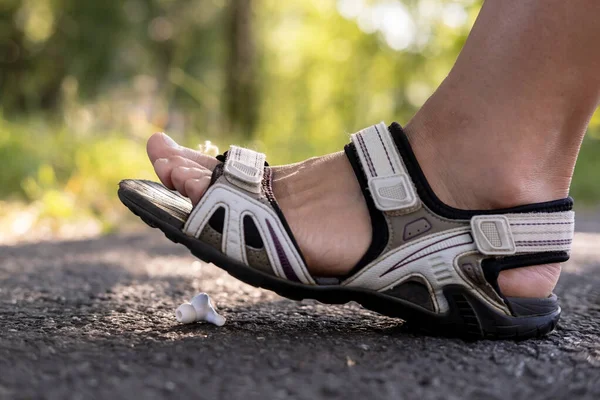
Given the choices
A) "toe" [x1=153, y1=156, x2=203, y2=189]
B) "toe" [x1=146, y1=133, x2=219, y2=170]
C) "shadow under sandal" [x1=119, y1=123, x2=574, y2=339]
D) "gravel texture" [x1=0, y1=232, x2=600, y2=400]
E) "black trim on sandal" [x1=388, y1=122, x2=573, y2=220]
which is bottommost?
"gravel texture" [x1=0, y1=232, x2=600, y2=400]

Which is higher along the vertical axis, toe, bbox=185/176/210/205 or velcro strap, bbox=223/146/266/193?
velcro strap, bbox=223/146/266/193

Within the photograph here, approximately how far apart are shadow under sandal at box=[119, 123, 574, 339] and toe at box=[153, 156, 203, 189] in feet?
0.22

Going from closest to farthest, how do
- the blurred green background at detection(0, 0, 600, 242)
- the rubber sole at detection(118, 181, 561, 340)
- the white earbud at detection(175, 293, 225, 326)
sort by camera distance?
1. the rubber sole at detection(118, 181, 561, 340)
2. the white earbud at detection(175, 293, 225, 326)
3. the blurred green background at detection(0, 0, 600, 242)

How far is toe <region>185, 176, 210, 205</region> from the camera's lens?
1171mm

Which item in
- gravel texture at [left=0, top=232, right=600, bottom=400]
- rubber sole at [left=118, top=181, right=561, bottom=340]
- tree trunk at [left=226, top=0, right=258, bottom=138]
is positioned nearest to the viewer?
gravel texture at [left=0, top=232, right=600, bottom=400]

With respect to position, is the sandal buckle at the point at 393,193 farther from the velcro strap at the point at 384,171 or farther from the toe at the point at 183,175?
the toe at the point at 183,175

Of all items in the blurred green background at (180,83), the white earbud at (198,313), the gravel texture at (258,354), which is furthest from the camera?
the blurred green background at (180,83)

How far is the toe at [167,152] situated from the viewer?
4.18 feet

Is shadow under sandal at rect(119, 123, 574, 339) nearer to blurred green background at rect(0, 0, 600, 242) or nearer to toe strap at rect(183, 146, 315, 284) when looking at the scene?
toe strap at rect(183, 146, 315, 284)

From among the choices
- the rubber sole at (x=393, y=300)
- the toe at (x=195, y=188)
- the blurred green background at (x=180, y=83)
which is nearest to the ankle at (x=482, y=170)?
the rubber sole at (x=393, y=300)

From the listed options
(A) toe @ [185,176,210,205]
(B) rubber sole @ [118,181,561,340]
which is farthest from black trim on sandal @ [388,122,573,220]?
(A) toe @ [185,176,210,205]

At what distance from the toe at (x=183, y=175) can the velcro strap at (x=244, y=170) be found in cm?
6

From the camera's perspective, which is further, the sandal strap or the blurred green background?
the blurred green background

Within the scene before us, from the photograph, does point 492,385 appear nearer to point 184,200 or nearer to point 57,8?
point 184,200
